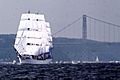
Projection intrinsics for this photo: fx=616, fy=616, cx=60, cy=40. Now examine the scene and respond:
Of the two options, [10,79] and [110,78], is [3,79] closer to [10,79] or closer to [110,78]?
[10,79]

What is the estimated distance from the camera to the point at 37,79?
91.3 m

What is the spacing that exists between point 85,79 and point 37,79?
281 inches

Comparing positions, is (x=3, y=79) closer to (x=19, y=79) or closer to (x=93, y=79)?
(x=19, y=79)

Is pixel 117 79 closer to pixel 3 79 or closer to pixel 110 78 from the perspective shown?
pixel 110 78

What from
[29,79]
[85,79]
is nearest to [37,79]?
[29,79]

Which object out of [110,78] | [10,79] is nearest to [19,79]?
[10,79]

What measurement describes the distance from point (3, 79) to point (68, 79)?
9600 millimetres

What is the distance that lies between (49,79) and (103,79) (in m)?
8.11

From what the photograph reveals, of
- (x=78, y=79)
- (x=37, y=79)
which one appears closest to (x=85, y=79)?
(x=78, y=79)

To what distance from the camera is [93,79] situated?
3521 inches

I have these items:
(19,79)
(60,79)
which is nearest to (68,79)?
(60,79)

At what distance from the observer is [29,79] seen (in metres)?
91.6

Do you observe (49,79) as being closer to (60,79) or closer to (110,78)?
(60,79)

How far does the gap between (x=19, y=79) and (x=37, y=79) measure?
8.74 ft
